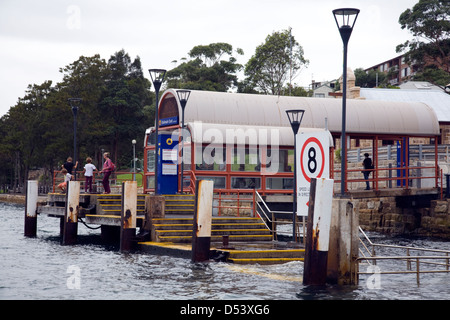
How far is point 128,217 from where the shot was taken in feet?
64.2

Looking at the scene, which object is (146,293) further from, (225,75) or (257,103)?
(225,75)

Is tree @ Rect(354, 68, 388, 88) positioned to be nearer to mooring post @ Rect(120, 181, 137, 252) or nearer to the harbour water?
mooring post @ Rect(120, 181, 137, 252)

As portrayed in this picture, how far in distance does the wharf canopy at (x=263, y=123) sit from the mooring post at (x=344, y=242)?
9.92 m

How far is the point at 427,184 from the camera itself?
30.3 meters

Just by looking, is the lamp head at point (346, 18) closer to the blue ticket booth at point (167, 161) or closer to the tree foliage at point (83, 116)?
the blue ticket booth at point (167, 161)

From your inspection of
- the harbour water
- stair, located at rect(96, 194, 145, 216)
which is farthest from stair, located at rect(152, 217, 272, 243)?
stair, located at rect(96, 194, 145, 216)

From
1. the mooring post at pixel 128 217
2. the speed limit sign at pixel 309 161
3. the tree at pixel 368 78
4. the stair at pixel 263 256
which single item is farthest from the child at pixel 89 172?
the tree at pixel 368 78

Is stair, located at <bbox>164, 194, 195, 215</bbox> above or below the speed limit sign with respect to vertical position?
below

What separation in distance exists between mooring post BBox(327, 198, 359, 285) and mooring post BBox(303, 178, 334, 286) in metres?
0.30

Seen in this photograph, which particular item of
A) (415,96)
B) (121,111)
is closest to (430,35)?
(415,96)

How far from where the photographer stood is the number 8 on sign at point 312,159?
14.0 m

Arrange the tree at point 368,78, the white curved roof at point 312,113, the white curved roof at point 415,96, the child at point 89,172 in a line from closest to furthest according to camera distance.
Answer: the child at point 89,172, the white curved roof at point 312,113, the white curved roof at point 415,96, the tree at point 368,78

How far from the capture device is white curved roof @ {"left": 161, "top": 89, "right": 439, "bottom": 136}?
84.0 feet
